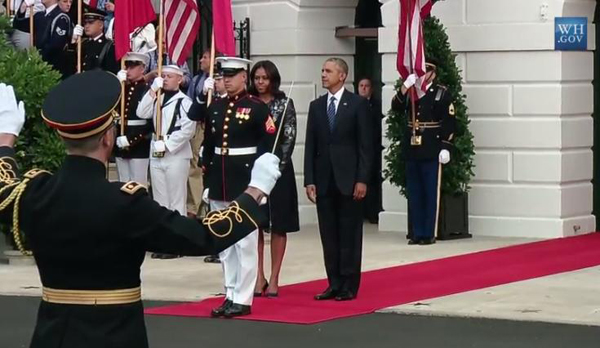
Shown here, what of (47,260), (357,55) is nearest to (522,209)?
→ (357,55)

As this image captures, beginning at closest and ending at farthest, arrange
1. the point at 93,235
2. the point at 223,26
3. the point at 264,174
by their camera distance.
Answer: the point at 93,235 < the point at 264,174 < the point at 223,26

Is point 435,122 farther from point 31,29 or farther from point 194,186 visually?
point 31,29

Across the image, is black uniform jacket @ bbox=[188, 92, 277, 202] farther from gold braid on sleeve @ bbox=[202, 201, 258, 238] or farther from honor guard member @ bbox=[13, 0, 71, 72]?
honor guard member @ bbox=[13, 0, 71, 72]

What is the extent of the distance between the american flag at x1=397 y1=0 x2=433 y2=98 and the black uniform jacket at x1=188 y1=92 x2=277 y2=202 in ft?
13.0

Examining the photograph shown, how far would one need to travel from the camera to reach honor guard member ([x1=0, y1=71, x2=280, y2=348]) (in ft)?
15.9

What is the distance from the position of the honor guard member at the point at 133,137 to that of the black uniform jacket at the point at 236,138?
3.44 metres

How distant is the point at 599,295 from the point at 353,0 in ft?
23.4

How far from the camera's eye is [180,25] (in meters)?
14.3

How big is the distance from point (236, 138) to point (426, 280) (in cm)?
230

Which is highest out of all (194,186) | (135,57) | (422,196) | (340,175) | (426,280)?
(135,57)

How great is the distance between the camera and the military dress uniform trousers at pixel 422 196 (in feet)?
49.0

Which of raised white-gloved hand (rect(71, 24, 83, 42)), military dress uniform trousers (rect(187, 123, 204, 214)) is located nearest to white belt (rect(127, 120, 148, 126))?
military dress uniform trousers (rect(187, 123, 204, 214))

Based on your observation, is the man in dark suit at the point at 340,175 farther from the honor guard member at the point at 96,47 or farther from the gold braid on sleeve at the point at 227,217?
the gold braid on sleeve at the point at 227,217

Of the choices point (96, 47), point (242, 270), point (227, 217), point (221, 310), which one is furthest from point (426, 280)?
point (227, 217)
